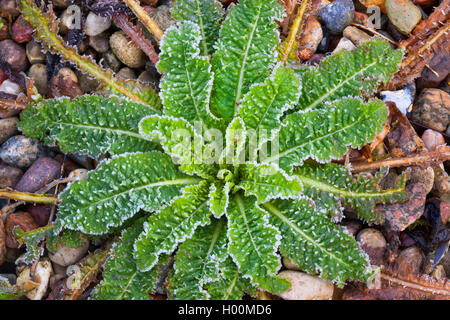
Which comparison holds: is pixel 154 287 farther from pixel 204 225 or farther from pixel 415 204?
pixel 415 204

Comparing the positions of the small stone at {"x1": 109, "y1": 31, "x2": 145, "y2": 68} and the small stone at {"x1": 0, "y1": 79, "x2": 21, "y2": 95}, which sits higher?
the small stone at {"x1": 109, "y1": 31, "x2": 145, "y2": 68}

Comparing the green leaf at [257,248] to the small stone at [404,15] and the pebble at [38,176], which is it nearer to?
the pebble at [38,176]

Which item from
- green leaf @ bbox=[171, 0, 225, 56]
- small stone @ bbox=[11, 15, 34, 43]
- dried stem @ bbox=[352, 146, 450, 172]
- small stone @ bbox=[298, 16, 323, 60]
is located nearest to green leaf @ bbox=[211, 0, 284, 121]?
green leaf @ bbox=[171, 0, 225, 56]

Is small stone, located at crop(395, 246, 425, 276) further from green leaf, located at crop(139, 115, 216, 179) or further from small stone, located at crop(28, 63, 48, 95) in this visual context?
small stone, located at crop(28, 63, 48, 95)

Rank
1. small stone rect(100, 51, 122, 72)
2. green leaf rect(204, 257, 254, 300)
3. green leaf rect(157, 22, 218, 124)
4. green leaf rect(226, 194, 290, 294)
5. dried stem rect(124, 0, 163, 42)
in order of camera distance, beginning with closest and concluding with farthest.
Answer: green leaf rect(226, 194, 290, 294)
green leaf rect(204, 257, 254, 300)
green leaf rect(157, 22, 218, 124)
dried stem rect(124, 0, 163, 42)
small stone rect(100, 51, 122, 72)

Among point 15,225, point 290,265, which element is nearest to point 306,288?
point 290,265

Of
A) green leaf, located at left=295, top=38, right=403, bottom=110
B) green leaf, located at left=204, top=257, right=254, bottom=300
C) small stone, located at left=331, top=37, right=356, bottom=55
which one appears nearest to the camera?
green leaf, located at left=204, top=257, right=254, bottom=300

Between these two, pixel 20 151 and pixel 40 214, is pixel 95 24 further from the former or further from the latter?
pixel 40 214
